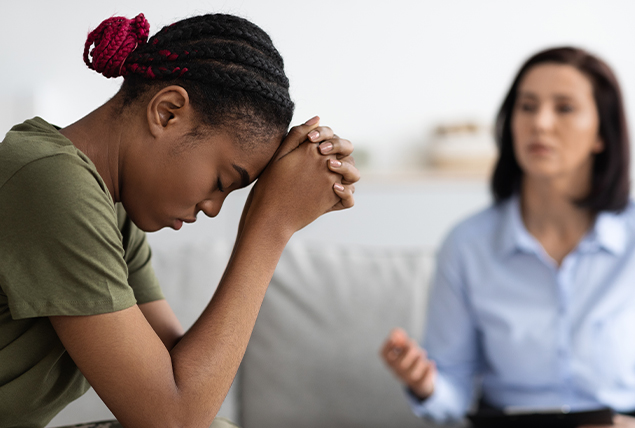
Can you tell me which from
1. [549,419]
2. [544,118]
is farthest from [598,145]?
[549,419]

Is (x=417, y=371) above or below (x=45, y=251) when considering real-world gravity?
below

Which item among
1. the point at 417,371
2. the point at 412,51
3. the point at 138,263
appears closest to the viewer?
the point at 138,263

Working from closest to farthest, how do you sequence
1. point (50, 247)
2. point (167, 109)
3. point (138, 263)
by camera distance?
point (50, 247), point (167, 109), point (138, 263)

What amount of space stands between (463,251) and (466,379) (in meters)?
0.32

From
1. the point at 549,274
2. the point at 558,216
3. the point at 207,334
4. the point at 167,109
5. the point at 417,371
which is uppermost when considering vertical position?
the point at 167,109

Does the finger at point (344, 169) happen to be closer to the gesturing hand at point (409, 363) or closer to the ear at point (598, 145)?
the gesturing hand at point (409, 363)

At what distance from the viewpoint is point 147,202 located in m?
0.76

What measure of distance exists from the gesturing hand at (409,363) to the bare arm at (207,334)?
555mm

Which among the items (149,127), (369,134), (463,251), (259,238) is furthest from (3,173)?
(369,134)

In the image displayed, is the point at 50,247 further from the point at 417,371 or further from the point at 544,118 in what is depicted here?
the point at 544,118

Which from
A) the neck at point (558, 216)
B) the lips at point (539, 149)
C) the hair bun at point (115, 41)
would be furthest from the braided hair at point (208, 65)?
the neck at point (558, 216)

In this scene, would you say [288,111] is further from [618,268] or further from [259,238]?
[618,268]

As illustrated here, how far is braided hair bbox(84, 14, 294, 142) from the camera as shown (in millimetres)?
710

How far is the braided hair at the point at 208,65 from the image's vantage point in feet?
2.33
